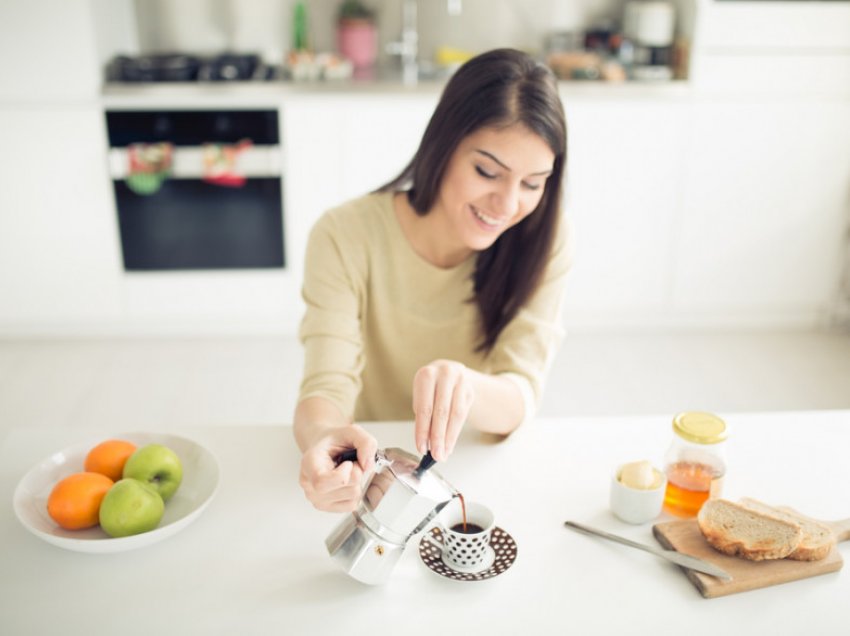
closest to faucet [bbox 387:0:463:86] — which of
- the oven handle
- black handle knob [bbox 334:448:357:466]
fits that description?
the oven handle

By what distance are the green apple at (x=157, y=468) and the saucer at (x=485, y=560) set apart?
1.08 ft

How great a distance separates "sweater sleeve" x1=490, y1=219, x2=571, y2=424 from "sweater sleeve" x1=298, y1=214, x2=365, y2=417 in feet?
0.81

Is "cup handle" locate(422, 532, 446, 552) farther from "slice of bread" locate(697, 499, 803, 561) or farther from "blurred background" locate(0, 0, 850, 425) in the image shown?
"blurred background" locate(0, 0, 850, 425)

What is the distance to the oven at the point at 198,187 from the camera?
300 centimetres

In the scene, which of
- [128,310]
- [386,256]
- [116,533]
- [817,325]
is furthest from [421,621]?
[817,325]

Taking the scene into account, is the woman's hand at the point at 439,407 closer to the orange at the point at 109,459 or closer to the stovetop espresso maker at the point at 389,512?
the stovetop espresso maker at the point at 389,512

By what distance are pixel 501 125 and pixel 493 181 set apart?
0.29 ft

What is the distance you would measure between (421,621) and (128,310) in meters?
2.61

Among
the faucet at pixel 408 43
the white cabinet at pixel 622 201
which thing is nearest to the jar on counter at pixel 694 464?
the white cabinet at pixel 622 201

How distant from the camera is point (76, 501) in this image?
3.24 ft

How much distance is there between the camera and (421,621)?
890mm

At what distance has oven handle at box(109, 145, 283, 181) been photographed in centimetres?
299

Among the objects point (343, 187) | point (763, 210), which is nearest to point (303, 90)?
point (343, 187)

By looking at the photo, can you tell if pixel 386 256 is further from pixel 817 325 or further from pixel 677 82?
pixel 817 325
